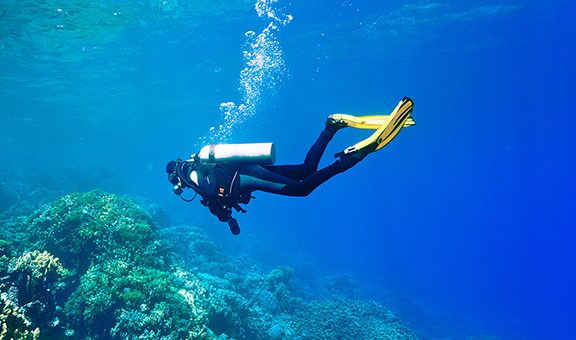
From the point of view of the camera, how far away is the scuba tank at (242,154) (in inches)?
222

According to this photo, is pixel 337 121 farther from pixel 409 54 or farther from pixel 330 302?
pixel 409 54

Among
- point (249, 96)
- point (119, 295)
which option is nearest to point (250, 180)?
point (119, 295)

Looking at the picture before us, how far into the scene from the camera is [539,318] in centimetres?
5200

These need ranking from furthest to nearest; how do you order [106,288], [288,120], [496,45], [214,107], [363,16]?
[288,120]
[214,107]
[496,45]
[363,16]
[106,288]

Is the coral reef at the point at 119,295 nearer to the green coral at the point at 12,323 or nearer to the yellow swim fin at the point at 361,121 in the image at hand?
the green coral at the point at 12,323

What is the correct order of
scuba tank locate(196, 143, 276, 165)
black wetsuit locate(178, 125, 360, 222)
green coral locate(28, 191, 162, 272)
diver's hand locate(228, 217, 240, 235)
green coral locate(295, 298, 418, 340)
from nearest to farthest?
1. black wetsuit locate(178, 125, 360, 222)
2. scuba tank locate(196, 143, 276, 165)
3. diver's hand locate(228, 217, 240, 235)
4. green coral locate(28, 191, 162, 272)
5. green coral locate(295, 298, 418, 340)

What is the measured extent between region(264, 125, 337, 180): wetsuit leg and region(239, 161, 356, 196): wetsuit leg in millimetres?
184

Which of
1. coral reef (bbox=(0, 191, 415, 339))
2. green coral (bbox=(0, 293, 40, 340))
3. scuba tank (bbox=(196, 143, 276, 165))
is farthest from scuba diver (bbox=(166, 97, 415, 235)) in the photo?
coral reef (bbox=(0, 191, 415, 339))

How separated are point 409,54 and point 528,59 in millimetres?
10580

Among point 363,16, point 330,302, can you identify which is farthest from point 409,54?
point 330,302

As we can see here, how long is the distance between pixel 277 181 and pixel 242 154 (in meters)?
0.76

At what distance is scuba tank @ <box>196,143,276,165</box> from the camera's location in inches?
222

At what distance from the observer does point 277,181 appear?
Answer: 18.3 feet

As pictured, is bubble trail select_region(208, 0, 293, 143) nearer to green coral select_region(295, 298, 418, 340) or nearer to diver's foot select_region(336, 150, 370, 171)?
green coral select_region(295, 298, 418, 340)
